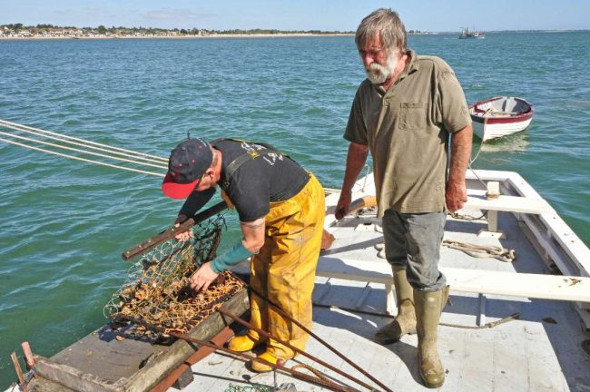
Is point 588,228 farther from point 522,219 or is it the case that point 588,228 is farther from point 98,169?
point 98,169

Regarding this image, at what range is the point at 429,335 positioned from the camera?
131 inches

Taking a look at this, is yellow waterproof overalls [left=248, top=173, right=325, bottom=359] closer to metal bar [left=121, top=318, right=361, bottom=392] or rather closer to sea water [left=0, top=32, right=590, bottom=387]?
metal bar [left=121, top=318, right=361, bottom=392]

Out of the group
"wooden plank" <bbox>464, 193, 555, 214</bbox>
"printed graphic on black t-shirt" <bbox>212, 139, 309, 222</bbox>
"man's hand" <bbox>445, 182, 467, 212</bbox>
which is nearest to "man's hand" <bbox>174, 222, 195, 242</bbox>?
"printed graphic on black t-shirt" <bbox>212, 139, 309, 222</bbox>

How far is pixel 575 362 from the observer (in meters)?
3.53

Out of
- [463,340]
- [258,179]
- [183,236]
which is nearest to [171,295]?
[183,236]

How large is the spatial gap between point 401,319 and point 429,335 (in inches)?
18.7

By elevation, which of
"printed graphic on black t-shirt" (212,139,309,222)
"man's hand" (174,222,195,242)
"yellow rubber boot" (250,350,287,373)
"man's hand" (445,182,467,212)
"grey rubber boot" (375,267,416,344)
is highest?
"printed graphic on black t-shirt" (212,139,309,222)

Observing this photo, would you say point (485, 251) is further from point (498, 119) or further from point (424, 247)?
point (498, 119)

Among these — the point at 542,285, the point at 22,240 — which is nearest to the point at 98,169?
the point at 22,240

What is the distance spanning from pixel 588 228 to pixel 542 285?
6825 mm

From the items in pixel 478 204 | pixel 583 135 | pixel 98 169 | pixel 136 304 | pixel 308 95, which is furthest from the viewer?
pixel 308 95

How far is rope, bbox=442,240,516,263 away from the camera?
198 inches

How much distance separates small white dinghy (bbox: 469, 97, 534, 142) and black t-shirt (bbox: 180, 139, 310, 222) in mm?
14613

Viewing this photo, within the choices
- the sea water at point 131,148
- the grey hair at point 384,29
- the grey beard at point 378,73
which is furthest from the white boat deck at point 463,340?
the sea water at point 131,148
